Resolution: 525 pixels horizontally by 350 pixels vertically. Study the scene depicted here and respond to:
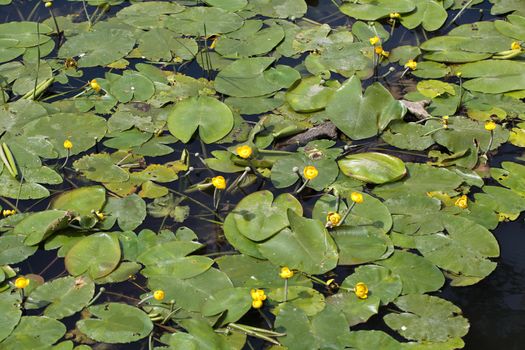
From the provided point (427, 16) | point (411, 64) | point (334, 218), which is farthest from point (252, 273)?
point (427, 16)

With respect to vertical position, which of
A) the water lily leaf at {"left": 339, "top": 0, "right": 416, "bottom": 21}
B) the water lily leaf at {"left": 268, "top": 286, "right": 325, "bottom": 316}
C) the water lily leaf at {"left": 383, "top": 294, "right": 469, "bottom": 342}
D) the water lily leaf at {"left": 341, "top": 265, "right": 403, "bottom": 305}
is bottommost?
the water lily leaf at {"left": 383, "top": 294, "right": 469, "bottom": 342}

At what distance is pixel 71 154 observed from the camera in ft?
12.2

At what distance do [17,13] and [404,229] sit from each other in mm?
3357

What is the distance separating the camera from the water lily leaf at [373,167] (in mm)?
3502

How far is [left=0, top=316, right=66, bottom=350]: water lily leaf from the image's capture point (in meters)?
2.75

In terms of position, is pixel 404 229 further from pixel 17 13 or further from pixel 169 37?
pixel 17 13

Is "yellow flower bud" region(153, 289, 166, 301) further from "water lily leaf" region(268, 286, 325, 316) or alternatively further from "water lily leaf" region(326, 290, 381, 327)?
"water lily leaf" region(326, 290, 381, 327)

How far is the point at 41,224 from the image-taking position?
324 centimetres

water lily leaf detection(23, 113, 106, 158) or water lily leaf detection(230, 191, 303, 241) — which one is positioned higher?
water lily leaf detection(23, 113, 106, 158)

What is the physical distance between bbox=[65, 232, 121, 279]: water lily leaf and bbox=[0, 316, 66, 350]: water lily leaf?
11.0 inches

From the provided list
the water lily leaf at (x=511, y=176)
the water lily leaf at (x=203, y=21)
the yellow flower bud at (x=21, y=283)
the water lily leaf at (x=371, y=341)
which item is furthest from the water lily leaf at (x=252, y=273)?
the water lily leaf at (x=203, y=21)

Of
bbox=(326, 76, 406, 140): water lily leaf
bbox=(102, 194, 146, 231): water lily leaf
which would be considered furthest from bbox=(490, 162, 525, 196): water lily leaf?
bbox=(102, 194, 146, 231): water lily leaf

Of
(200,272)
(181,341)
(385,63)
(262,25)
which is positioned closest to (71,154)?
(200,272)

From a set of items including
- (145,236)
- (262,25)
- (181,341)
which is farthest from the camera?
(262,25)
